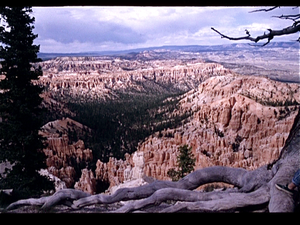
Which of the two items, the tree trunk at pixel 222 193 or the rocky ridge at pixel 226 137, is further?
the rocky ridge at pixel 226 137

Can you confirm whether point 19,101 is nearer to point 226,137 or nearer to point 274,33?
point 274,33

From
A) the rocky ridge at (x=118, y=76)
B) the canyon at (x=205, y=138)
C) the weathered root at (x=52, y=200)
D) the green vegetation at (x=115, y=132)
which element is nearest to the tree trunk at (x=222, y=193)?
the weathered root at (x=52, y=200)

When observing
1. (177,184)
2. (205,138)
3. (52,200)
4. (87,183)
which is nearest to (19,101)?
(52,200)

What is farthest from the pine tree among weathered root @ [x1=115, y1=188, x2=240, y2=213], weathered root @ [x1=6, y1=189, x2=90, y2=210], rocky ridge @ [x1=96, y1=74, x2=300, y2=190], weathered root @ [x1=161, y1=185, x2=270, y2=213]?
rocky ridge @ [x1=96, y1=74, x2=300, y2=190]

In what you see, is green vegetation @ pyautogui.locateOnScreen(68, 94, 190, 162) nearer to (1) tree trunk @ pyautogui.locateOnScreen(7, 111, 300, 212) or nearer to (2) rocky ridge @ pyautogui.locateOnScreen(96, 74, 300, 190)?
(2) rocky ridge @ pyautogui.locateOnScreen(96, 74, 300, 190)

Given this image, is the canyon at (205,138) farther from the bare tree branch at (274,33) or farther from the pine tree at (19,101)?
the bare tree branch at (274,33)

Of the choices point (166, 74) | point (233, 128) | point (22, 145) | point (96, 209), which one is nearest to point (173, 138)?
→ point (233, 128)
